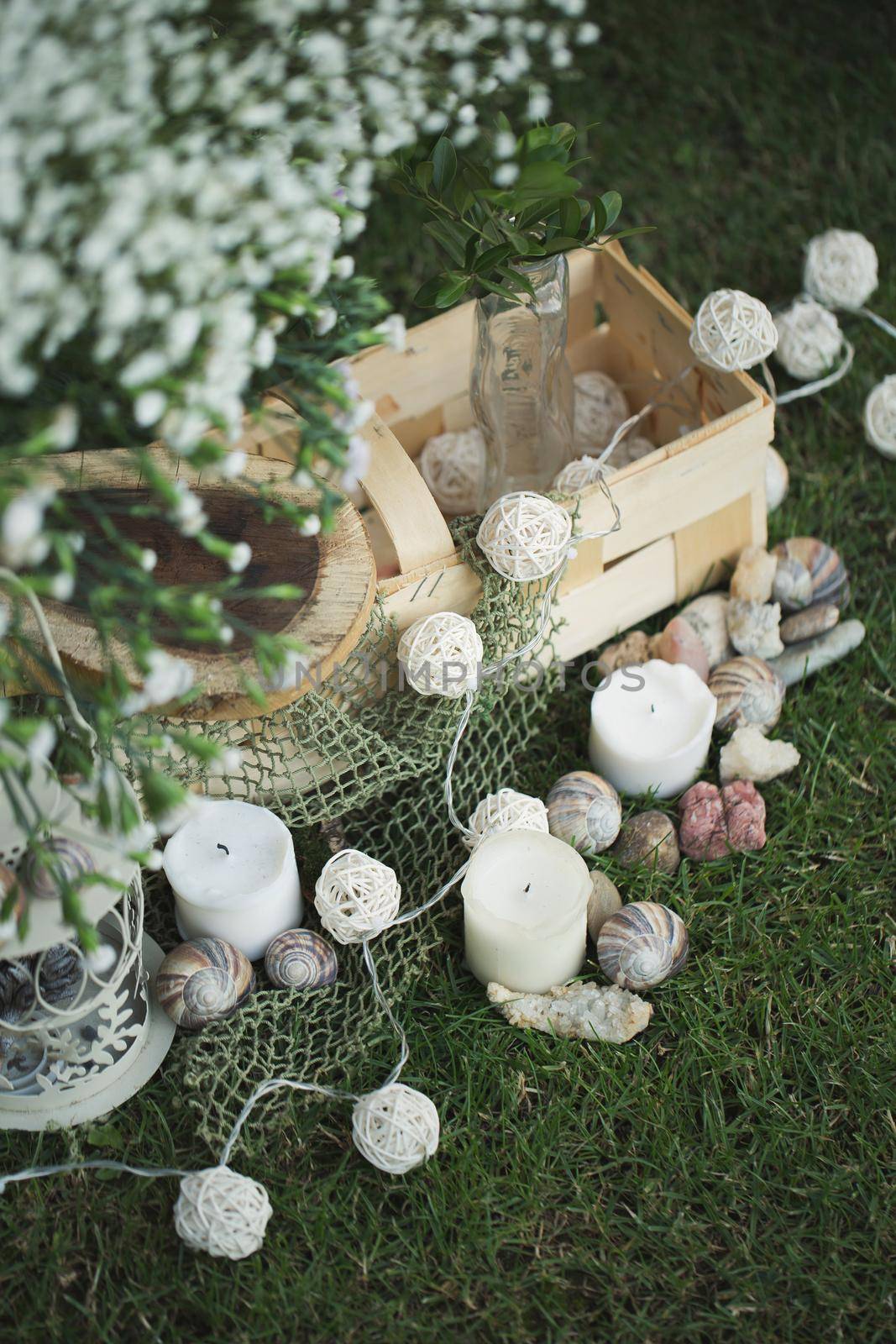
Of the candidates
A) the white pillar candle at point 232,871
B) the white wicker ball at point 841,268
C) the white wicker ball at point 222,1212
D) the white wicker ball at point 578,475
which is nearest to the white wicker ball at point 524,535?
the white wicker ball at point 578,475

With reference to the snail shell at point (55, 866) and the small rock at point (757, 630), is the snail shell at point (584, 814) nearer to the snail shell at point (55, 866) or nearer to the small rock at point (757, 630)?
the small rock at point (757, 630)

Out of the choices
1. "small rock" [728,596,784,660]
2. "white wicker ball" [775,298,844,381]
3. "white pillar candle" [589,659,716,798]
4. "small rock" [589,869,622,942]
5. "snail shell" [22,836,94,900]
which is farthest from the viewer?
"white wicker ball" [775,298,844,381]

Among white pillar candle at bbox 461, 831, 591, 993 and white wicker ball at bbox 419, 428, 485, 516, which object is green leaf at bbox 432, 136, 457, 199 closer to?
white wicker ball at bbox 419, 428, 485, 516

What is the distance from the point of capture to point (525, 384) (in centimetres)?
167

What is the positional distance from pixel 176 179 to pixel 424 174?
1.61ft

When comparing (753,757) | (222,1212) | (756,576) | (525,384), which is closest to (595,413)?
(525,384)

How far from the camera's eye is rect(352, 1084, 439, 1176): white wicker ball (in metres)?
1.30

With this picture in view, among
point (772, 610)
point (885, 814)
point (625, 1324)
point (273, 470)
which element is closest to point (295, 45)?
point (273, 470)

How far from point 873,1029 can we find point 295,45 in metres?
1.15

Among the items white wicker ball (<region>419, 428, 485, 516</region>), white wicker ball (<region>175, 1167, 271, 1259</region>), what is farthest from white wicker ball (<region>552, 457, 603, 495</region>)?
white wicker ball (<region>175, 1167, 271, 1259</region>)

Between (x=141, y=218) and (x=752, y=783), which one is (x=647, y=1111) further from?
(x=141, y=218)

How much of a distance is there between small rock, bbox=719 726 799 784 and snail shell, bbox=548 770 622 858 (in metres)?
0.16

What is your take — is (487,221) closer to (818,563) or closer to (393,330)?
(393,330)

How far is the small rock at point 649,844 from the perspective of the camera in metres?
1.55
